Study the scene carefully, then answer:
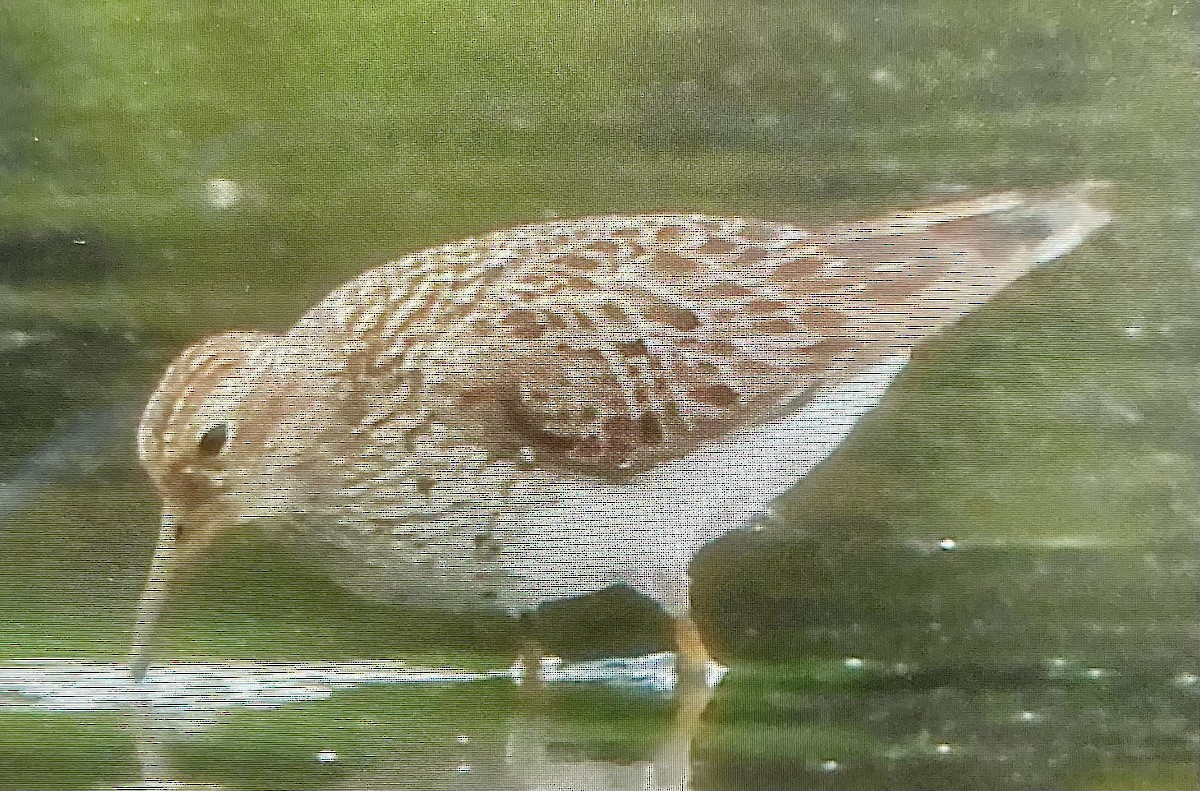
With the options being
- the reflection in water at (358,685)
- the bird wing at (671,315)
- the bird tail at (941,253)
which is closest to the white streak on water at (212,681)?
the reflection in water at (358,685)

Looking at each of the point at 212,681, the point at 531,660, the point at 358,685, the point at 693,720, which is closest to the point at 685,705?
the point at 693,720

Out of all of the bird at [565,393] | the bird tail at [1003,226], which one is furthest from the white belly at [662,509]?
the bird tail at [1003,226]

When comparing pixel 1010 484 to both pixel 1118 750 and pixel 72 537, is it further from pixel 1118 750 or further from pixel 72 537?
pixel 72 537

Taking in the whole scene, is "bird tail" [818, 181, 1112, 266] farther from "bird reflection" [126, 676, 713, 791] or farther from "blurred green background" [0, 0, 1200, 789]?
"bird reflection" [126, 676, 713, 791]

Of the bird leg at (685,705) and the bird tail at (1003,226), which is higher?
the bird tail at (1003,226)

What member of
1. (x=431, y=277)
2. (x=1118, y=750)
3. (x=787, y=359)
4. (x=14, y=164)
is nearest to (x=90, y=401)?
(x=14, y=164)

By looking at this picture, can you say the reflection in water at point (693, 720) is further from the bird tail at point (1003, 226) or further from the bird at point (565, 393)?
the bird tail at point (1003, 226)

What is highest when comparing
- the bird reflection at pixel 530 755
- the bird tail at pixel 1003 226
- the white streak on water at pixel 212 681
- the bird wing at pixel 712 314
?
the bird tail at pixel 1003 226
